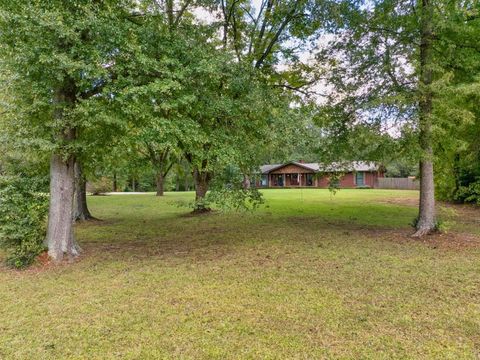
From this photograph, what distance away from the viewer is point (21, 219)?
21.7ft

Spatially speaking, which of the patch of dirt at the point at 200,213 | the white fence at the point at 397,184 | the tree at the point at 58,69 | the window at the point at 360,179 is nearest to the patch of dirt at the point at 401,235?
the patch of dirt at the point at 200,213

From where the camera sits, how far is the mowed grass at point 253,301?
144 inches

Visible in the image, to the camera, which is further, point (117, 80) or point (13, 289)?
point (117, 80)

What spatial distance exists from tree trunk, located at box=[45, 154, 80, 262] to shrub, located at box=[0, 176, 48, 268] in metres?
0.17

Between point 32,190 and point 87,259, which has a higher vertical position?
point 32,190

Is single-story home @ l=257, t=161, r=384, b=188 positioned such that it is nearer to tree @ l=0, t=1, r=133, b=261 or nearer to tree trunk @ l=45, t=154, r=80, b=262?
tree trunk @ l=45, t=154, r=80, b=262

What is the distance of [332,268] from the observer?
6.43 m

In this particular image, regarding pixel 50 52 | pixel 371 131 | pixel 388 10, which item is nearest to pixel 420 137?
pixel 371 131

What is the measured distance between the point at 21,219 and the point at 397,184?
3792cm

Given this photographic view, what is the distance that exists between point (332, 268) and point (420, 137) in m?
4.22

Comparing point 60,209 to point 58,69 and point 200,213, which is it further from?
point 200,213

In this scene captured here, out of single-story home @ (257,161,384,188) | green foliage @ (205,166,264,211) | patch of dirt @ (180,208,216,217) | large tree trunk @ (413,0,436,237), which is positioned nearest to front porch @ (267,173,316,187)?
single-story home @ (257,161,384,188)

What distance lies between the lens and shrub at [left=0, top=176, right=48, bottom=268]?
6500 millimetres

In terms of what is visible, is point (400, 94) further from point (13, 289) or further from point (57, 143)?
point (13, 289)
